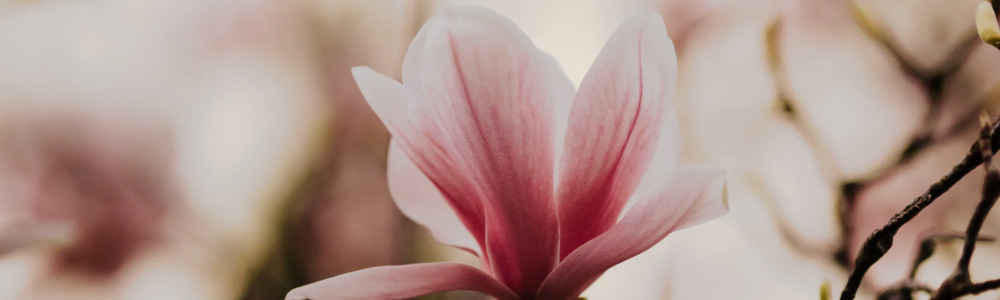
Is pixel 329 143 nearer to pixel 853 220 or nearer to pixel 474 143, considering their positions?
pixel 474 143

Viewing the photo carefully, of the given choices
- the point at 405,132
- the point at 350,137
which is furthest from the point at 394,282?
the point at 350,137

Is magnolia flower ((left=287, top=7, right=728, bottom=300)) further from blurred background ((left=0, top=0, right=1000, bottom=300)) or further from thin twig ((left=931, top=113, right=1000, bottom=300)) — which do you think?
blurred background ((left=0, top=0, right=1000, bottom=300))

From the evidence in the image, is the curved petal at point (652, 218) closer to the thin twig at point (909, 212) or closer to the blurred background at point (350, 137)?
the thin twig at point (909, 212)

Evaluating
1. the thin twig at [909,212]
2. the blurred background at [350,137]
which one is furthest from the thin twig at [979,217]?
the blurred background at [350,137]

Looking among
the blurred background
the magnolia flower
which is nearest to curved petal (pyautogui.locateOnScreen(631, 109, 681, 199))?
the magnolia flower

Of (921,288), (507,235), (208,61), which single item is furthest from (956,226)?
(208,61)

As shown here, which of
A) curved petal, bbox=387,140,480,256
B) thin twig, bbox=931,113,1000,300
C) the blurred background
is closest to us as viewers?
thin twig, bbox=931,113,1000,300
